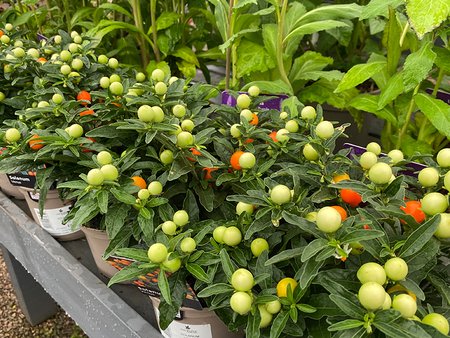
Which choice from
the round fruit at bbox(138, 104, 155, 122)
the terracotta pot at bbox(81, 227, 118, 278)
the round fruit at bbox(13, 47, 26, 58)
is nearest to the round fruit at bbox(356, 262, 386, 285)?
the round fruit at bbox(138, 104, 155, 122)

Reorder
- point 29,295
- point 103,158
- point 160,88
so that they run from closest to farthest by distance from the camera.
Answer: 1. point 103,158
2. point 160,88
3. point 29,295

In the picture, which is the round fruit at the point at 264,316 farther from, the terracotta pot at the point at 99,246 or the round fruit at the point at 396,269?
the terracotta pot at the point at 99,246

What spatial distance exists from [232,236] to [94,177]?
0.56 ft

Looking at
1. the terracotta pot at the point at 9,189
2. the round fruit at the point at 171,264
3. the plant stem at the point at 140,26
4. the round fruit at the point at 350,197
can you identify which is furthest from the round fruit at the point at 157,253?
the plant stem at the point at 140,26

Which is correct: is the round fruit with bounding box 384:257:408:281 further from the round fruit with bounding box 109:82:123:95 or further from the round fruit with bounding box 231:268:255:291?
the round fruit with bounding box 109:82:123:95

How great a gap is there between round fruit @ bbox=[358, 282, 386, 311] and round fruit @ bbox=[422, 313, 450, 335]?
6 centimetres

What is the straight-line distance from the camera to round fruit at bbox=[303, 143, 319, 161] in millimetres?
554

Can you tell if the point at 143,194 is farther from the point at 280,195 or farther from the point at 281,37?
the point at 281,37

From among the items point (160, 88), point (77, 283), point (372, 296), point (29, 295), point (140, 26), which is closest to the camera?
point (372, 296)

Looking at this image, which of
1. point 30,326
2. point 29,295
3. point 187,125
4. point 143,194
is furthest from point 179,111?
point 30,326

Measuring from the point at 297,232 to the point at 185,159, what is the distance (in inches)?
7.0

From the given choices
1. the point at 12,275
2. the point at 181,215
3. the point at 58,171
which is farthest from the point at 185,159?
the point at 12,275

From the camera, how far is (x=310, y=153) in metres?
0.56

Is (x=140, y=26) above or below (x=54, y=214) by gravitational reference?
above
